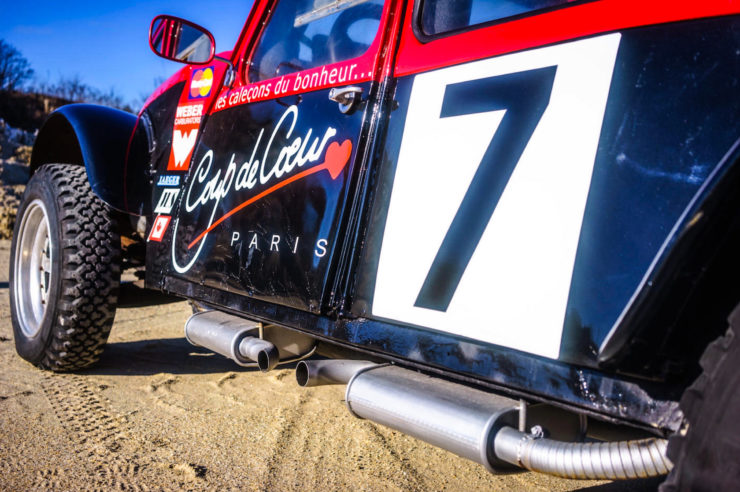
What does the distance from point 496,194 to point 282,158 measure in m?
0.97

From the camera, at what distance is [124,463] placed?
204cm

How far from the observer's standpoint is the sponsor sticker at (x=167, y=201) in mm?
2781

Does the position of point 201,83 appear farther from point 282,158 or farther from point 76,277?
point 76,277

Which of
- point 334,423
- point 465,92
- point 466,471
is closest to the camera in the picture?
point 465,92

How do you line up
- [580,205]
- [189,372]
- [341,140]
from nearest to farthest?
1. [580,205]
2. [341,140]
3. [189,372]

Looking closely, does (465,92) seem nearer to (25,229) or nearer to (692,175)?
(692,175)

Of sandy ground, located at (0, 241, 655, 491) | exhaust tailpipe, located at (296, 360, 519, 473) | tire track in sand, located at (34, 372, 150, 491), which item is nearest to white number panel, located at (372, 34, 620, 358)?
exhaust tailpipe, located at (296, 360, 519, 473)

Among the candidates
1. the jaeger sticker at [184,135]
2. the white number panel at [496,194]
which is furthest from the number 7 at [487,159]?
the jaeger sticker at [184,135]

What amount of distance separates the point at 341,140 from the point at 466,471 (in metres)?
1.28

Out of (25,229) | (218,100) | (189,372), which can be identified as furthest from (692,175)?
(25,229)

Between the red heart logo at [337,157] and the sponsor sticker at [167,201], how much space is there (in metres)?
1.10

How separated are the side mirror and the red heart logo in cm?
116

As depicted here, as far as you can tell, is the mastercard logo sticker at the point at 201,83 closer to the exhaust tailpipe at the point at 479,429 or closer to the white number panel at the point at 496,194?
the white number panel at the point at 496,194

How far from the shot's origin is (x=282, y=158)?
2.17 meters
